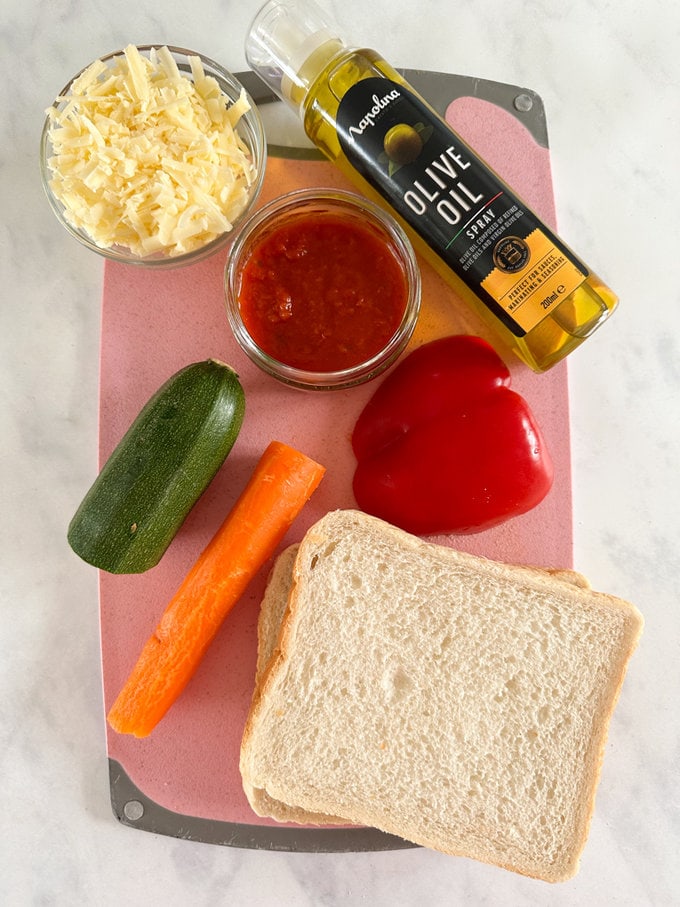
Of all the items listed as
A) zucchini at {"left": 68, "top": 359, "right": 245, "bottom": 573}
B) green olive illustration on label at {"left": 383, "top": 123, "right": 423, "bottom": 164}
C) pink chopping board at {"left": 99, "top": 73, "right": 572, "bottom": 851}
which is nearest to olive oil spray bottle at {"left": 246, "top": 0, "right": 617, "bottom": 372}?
green olive illustration on label at {"left": 383, "top": 123, "right": 423, "bottom": 164}

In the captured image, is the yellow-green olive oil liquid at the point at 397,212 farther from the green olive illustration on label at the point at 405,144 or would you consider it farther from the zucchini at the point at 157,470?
the zucchini at the point at 157,470

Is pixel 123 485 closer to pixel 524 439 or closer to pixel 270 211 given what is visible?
pixel 270 211

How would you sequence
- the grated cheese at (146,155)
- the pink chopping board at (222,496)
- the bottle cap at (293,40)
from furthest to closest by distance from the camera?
1. the pink chopping board at (222,496)
2. the bottle cap at (293,40)
3. the grated cheese at (146,155)

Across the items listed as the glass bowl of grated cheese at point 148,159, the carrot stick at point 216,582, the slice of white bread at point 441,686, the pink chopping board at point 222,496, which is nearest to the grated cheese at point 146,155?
the glass bowl of grated cheese at point 148,159

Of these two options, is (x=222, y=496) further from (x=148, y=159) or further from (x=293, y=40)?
(x=293, y=40)

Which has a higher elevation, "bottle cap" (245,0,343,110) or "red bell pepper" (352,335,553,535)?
"bottle cap" (245,0,343,110)

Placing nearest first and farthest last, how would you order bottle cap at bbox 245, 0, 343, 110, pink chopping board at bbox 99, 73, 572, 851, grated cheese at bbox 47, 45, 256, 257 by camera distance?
grated cheese at bbox 47, 45, 256, 257 < bottle cap at bbox 245, 0, 343, 110 < pink chopping board at bbox 99, 73, 572, 851

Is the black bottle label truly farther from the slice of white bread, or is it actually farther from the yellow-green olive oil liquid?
the slice of white bread
